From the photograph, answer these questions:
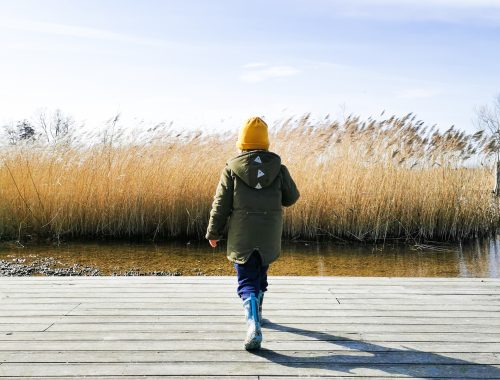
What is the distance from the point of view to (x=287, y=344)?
2.50m

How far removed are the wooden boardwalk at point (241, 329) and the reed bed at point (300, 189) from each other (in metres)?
3.83

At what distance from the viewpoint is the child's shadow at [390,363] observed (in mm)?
2203

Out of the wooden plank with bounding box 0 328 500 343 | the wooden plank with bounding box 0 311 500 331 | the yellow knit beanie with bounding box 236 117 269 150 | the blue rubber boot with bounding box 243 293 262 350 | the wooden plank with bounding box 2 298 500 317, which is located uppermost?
the yellow knit beanie with bounding box 236 117 269 150

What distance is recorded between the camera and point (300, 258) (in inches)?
252

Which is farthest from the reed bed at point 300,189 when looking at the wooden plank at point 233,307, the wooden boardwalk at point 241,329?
the wooden plank at point 233,307

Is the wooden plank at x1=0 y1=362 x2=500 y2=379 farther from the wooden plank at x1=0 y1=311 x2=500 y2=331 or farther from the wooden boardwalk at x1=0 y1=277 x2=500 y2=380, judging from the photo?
the wooden plank at x1=0 y1=311 x2=500 y2=331

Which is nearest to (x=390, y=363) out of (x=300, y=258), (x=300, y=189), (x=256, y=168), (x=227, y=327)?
(x=227, y=327)

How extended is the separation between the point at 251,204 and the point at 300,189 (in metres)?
4.97

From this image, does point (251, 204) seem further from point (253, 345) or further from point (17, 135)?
point (17, 135)

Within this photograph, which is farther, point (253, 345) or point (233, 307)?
point (233, 307)

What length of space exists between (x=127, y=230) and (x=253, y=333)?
18.3 ft

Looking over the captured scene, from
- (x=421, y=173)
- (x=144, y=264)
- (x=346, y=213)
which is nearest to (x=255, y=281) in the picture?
(x=144, y=264)

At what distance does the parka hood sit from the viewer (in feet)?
8.43

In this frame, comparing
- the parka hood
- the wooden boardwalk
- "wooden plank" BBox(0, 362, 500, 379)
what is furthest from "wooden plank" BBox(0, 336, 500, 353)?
the parka hood
